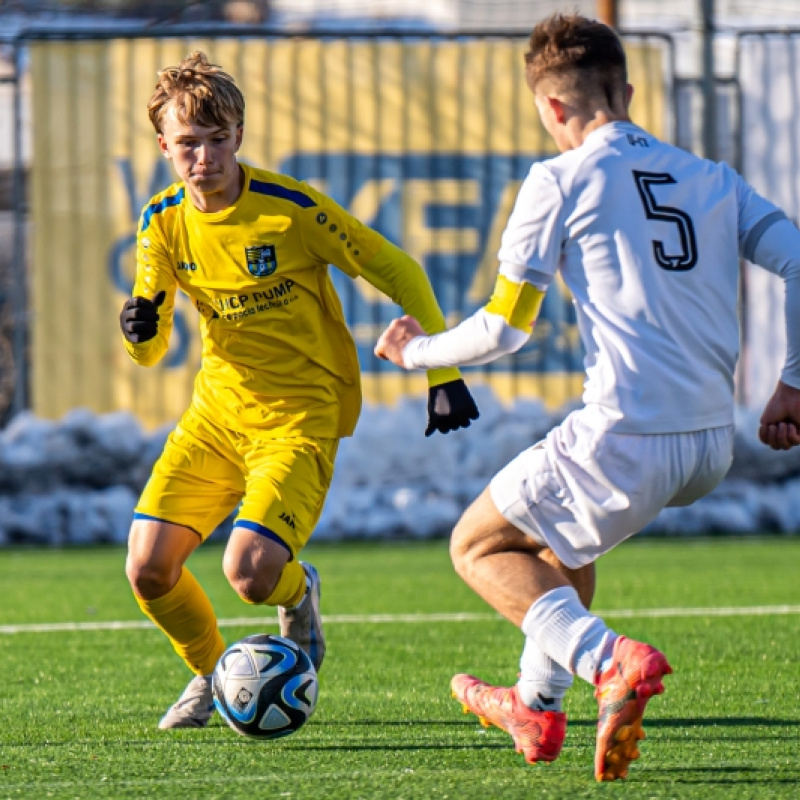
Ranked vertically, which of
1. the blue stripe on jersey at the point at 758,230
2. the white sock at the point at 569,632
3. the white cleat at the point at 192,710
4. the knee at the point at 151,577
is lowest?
the white cleat at the point at 192,710

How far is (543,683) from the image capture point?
3.82 meters

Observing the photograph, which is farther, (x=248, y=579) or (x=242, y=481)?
(x=242, y=481)

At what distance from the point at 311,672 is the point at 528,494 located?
101 centimetres

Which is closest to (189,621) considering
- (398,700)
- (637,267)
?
(398,700)

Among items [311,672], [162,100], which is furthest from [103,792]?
[162,100]

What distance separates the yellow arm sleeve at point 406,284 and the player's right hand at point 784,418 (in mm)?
1230

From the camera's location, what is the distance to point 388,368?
1250cm

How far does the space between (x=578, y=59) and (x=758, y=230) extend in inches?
22.4

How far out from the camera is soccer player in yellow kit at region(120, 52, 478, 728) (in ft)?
14.9

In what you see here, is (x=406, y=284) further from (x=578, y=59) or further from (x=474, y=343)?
(x=578, y=59)

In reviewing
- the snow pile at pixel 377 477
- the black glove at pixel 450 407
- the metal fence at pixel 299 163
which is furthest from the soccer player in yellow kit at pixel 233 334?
the metal fence at pixel 299 163

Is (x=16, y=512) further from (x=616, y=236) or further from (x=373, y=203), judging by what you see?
(x=616, y=236)

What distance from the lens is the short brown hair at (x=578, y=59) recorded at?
3537 millimetres

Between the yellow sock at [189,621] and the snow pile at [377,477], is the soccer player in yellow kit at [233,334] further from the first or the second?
the snow pile at [377,477]
